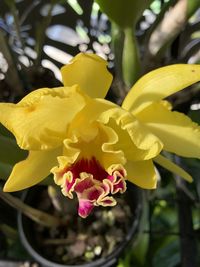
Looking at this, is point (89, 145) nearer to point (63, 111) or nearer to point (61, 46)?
point (63, 111)

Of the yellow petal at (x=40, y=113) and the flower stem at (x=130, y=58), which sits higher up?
the yellow petal at (x=40, y=113)

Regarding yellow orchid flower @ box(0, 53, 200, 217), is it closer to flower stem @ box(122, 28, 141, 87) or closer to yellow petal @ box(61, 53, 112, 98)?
yellow petal @ box(61, 53, 112, 98)

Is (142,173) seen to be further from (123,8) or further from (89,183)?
(123,8)

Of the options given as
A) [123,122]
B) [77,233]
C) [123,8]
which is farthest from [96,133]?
[77,233]

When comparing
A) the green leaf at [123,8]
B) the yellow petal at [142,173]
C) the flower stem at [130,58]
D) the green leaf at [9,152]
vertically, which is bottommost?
the green leaf at [9,152]

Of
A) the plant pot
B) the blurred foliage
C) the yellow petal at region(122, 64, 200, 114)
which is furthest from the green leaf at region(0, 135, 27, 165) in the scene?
the plant pot

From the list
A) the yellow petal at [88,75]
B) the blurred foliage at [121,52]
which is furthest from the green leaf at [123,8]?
the yellow petal at [88,75]

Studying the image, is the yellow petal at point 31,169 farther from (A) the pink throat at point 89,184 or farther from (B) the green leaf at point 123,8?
(B) the green leaf at point 123,8
